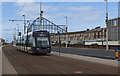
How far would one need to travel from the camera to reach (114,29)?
104 meters

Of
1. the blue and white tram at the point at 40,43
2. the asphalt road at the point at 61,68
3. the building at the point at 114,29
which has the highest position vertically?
the building at the point at 114,29

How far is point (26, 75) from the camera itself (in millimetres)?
11547

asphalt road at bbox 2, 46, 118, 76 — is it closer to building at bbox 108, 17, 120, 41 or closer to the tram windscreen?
the tram windscreen

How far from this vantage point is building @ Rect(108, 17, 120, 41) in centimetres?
10074

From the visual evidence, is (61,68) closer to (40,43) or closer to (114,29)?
(40,43)

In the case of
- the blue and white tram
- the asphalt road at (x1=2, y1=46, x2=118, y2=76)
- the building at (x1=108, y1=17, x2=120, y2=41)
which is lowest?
the asphalt road at (x1=2, y1=46, x2=118, y2=76)

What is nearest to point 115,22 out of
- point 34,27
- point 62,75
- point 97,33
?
point 97,33

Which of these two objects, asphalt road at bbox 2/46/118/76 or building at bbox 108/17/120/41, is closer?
asphalt road at bbox 2/46/118/76

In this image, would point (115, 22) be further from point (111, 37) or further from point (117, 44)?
point (117, 44)

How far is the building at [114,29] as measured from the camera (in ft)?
331

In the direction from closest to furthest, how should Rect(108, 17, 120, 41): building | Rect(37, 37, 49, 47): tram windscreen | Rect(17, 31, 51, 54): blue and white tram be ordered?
Rect(17, 31, 51, 54): blue and white tram
Rect(37, 37, 49, 47): tram windscreen
Rect(108, 17, 120, 41): building

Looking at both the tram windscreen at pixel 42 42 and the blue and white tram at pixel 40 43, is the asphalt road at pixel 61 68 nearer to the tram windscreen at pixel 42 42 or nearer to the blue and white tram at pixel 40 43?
the blue and white tram at pixel 40 43

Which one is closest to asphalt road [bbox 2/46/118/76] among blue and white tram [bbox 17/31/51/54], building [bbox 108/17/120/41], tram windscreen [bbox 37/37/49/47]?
blue and white tram [bbox 17/31/51/54]

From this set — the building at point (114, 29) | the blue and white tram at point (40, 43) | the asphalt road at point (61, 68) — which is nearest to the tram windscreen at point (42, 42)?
the blue and white tram at point (40, 43)
